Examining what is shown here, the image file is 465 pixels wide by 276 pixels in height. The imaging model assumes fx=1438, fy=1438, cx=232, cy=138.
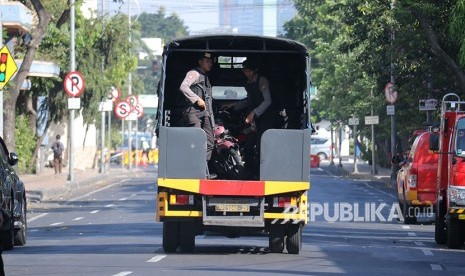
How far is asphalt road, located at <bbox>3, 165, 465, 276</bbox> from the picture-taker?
61.7ft

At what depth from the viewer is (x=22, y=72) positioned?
43375 millimetres

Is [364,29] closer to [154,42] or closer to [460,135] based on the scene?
[460,135]

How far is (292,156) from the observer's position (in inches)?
821

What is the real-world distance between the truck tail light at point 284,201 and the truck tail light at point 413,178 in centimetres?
949

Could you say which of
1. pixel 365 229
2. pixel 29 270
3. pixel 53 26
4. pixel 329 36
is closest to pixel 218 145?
pixel 29 270

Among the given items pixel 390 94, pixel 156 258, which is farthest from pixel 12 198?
pixel 390 94

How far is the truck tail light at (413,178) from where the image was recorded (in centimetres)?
3002

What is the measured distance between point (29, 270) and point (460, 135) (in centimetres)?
837

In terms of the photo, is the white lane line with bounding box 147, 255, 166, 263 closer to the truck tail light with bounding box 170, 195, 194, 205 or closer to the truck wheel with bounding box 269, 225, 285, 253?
the truck tail light with bounding box 170, 195, 194, 205

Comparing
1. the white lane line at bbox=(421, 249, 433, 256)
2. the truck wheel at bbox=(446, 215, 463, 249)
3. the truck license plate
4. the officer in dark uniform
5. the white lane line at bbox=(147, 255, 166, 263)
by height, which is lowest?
the white lane line at bbox=(421, 249, 433, 256)

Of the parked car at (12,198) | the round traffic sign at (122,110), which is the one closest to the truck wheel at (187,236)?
the parked car at (12,198)

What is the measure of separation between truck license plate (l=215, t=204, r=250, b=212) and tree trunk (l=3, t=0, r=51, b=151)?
75.1 ft

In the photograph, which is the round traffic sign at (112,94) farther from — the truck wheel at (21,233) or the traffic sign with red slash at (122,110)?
the truck wheel at (21,233)

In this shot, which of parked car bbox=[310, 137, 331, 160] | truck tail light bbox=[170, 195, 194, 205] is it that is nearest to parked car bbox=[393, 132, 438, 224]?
truck tail light bbox=[170, 195, 194, 205]
